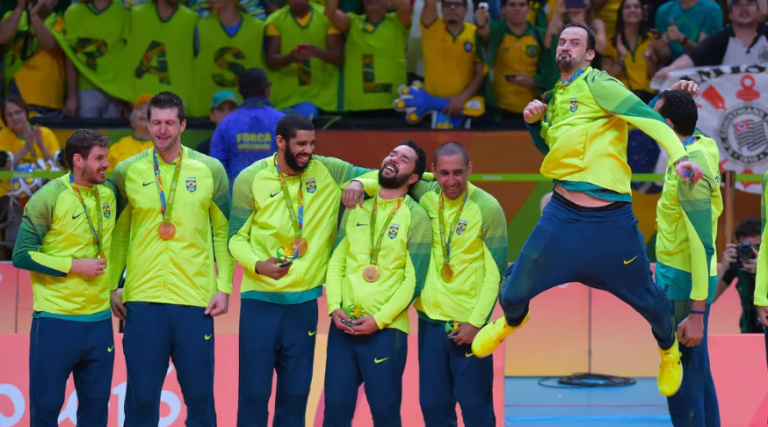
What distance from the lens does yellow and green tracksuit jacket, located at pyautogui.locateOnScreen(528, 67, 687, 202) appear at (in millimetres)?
5406

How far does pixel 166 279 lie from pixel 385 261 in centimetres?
132

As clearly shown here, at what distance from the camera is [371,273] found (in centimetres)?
628

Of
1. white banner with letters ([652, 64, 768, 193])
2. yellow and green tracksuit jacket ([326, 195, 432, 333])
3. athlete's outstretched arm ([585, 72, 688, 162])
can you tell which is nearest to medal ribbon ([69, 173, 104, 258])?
yellow and green tracksuit jacket ([326, 195, 432, 333])

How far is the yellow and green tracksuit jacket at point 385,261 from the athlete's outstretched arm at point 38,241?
161 centimetres

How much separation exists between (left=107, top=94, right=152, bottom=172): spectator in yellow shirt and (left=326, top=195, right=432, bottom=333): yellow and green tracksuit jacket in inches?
164

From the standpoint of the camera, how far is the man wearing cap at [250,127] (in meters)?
9.04

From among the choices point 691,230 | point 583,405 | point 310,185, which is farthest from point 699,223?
point 583,405

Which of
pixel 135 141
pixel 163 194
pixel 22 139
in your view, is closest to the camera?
pixel 163 194

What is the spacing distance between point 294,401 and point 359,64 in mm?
5368

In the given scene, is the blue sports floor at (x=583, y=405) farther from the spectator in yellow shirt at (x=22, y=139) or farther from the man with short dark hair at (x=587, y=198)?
the spectator in yellow shirt at (x=22, y=139)

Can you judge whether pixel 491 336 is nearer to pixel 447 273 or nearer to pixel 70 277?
pixel 447 273

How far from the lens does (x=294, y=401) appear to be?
21.0 ft

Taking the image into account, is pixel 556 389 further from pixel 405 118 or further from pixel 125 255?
pixel 125 255

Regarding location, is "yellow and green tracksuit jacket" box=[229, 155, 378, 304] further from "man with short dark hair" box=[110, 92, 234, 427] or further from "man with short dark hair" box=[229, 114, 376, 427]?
"man with short dark hair" box=[110, 92, 234, 427]
